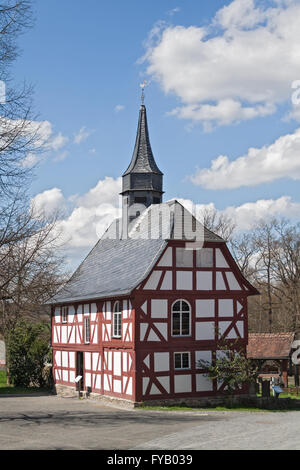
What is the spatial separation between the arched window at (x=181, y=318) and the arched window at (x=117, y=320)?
2318 millimetres

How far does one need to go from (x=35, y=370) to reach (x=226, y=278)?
1382 cm

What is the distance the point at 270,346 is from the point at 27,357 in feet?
46.8

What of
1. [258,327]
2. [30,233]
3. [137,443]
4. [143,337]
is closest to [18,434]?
[137,443]

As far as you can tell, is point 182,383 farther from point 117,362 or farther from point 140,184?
point 140,184

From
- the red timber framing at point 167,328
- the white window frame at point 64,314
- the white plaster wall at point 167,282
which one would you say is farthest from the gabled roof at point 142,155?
the white plaster wall at point 167,282

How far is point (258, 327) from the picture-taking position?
5484cm

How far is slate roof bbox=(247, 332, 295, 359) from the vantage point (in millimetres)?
35312

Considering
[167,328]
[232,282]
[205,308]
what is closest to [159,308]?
[167,328]

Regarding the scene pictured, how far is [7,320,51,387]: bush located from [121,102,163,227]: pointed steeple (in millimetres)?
8886

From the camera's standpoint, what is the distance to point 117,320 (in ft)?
84.3

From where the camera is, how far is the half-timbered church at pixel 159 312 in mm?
24188

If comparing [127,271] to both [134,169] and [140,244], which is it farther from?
[134,169]

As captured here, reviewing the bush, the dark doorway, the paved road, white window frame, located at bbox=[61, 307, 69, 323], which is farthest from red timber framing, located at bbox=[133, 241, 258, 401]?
the bush

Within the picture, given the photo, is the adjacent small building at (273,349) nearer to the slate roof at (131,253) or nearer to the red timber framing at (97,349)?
the slate roof at (131,253)
